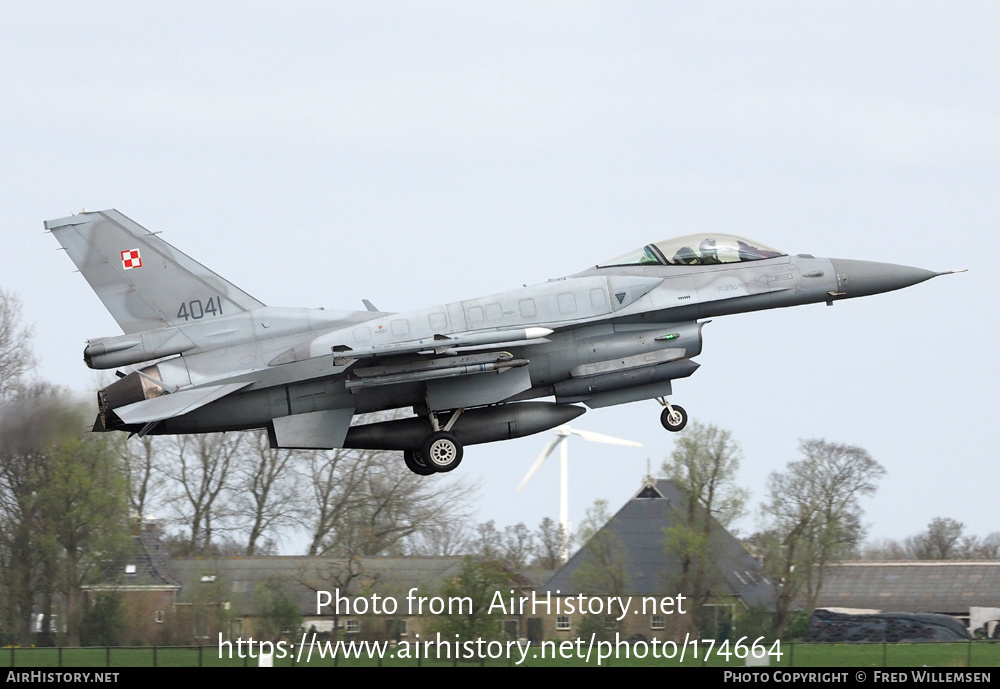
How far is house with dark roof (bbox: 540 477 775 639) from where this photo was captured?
37625mm

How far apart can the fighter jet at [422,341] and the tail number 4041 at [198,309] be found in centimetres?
2

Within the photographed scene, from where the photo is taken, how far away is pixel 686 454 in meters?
44.7

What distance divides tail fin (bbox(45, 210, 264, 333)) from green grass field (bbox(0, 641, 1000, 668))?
8496 millimetres

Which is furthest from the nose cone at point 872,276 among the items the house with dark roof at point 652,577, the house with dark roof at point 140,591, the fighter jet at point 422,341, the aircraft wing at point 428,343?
the house with dark roof at point 140,591

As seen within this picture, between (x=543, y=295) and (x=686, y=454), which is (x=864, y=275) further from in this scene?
(x=686, y=454)

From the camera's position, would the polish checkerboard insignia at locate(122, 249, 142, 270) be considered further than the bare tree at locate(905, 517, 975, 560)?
No

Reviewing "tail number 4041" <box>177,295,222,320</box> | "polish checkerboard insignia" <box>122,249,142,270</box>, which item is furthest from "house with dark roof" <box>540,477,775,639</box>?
"polish checkerboard insignia" <box>122,249,142,270</box>

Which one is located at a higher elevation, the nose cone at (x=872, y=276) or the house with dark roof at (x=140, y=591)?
the nose cone at (x=872, y=276)

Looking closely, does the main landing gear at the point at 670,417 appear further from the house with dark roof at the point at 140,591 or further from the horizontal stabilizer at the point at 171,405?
the house with dark roof at the point at 140,591

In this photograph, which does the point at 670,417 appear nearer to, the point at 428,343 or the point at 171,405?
the point at 428,343

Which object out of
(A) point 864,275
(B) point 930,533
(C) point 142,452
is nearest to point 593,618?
(A) point 864,275

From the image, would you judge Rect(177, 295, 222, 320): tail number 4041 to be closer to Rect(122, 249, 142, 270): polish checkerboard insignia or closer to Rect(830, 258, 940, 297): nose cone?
Rect(122, 249, 142, 270): polish checkerboard insignia

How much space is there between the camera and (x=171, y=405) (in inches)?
904

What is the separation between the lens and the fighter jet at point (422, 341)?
23547 millimetres
